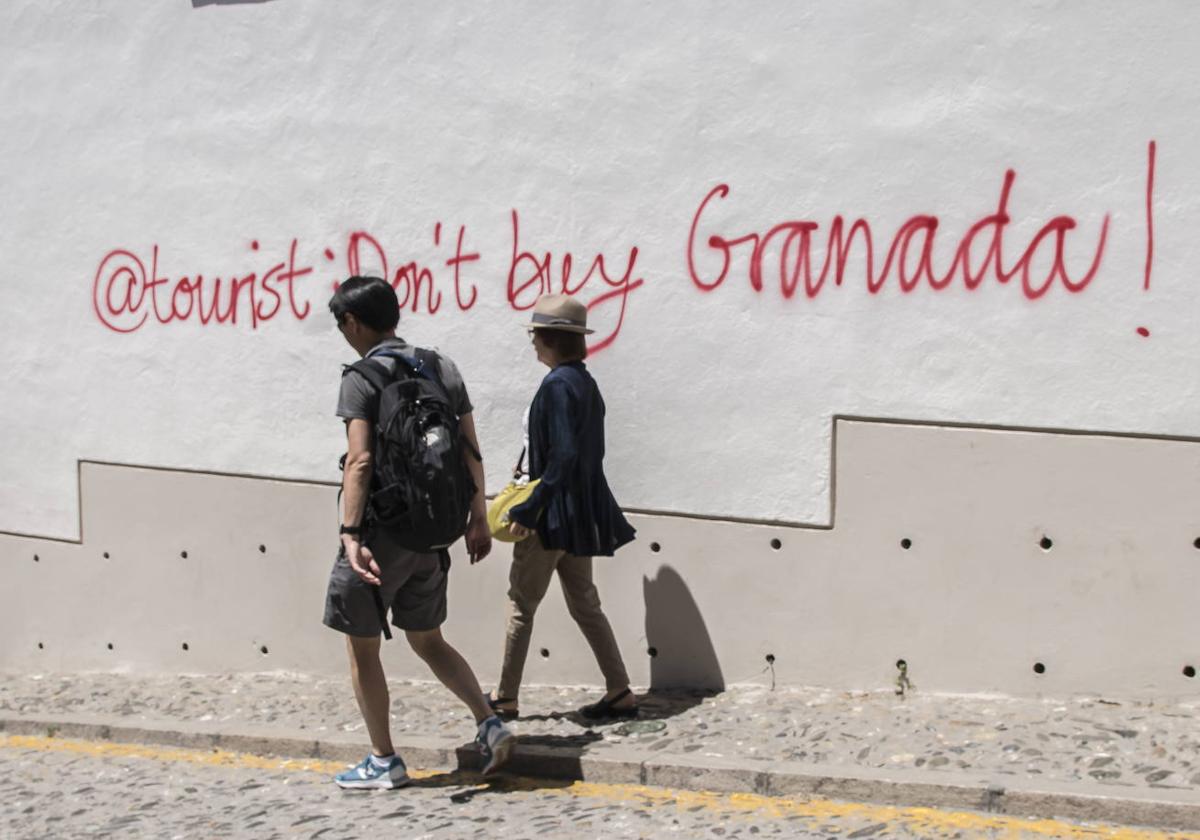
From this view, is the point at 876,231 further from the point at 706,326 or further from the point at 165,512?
the point at 165,512

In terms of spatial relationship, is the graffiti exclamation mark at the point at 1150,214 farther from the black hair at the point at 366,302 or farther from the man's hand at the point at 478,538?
the black hair at the point at 366,302

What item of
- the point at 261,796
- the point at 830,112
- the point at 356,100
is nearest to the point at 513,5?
the point at 356,100

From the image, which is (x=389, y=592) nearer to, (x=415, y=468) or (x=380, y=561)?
(x=380, y=561)

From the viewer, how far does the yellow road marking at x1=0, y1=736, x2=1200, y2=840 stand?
4539mm

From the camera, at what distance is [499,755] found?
5.26 metres

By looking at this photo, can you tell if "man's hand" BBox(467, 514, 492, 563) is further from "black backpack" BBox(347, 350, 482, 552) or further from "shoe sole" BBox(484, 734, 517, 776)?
"shoe sole" BBox(484, 734, 517, 776)

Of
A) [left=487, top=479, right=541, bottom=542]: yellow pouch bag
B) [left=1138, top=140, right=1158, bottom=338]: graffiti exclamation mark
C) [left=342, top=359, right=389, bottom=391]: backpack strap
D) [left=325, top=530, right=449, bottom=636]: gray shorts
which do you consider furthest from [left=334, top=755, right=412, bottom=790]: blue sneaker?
[left=1138, top=140, right=1158, bottom=338]: graffiti exclamation mark

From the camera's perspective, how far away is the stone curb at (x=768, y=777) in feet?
15.0

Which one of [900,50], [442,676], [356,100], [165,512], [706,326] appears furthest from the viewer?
[165,512]

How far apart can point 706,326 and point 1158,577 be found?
2003 mm

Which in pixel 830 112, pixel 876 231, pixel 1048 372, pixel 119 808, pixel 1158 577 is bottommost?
pixel 119 808

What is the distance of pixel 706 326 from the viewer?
20.2 feet

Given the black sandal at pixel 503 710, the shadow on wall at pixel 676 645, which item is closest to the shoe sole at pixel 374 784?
the black sandal at pixel 503 710

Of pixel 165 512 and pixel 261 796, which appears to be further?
pixel 165 512
